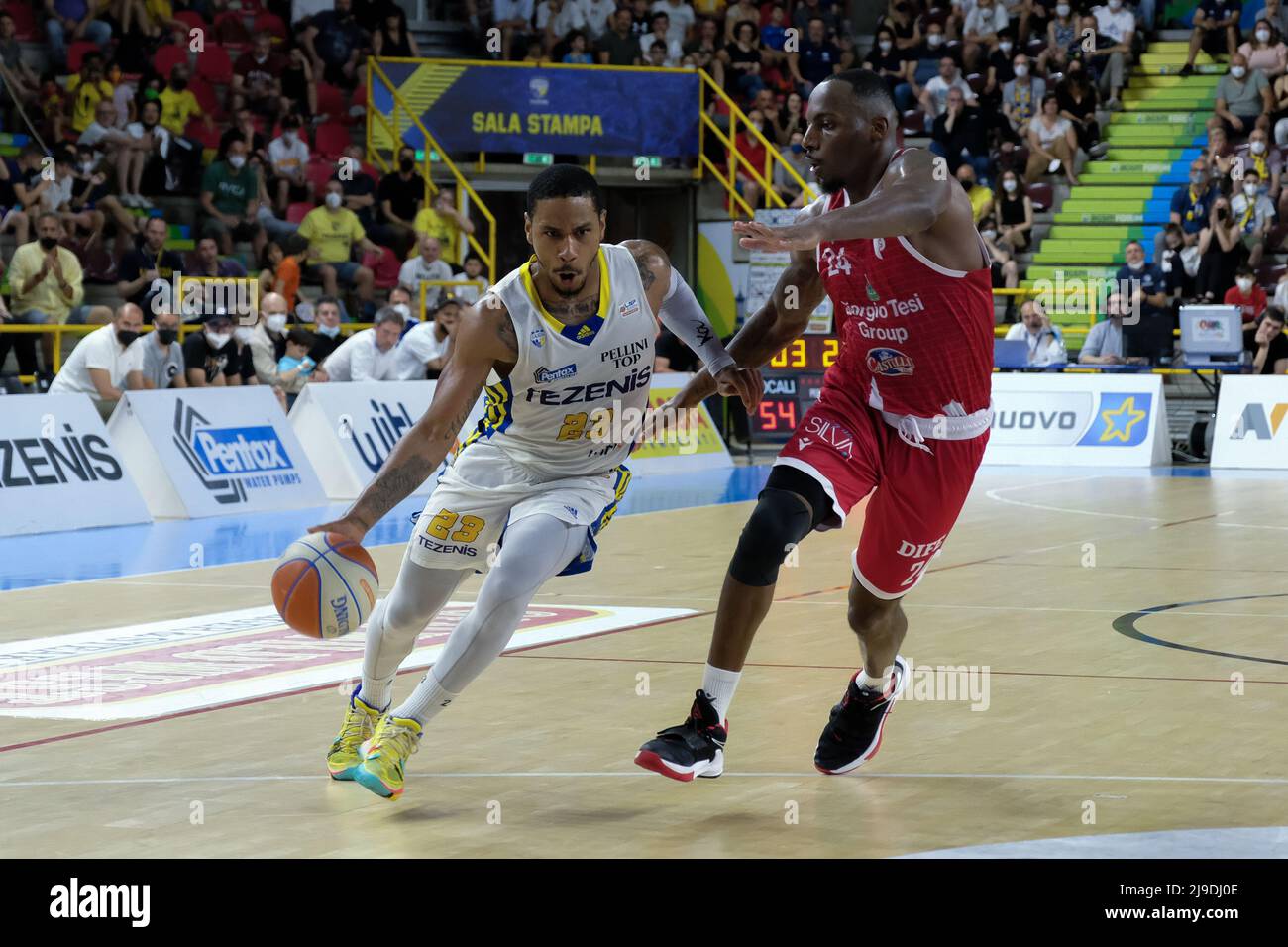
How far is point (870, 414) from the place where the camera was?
236 inches

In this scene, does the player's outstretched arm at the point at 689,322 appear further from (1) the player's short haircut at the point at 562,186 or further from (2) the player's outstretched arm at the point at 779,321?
(1) the player's short haircut at the point at 562,186

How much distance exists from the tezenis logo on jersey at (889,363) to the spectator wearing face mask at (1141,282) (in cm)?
1631

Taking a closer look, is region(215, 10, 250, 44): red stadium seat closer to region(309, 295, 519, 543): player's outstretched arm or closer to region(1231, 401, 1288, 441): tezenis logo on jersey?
region(1231, 401, 1288, 441): tezenis logo on jersey

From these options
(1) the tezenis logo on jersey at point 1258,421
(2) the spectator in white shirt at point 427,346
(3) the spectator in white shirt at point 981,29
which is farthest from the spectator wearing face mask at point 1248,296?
(2) the spectator in white shirt at point 427,346

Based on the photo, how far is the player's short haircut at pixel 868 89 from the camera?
19.0 feet

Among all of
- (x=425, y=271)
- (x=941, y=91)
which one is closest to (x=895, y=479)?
(x=425, y=271)

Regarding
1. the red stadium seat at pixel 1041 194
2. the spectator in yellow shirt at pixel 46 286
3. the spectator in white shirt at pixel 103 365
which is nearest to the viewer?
the spectator in white shirt at pixel 103 365

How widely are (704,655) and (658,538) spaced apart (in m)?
5.01

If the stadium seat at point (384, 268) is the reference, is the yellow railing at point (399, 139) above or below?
above

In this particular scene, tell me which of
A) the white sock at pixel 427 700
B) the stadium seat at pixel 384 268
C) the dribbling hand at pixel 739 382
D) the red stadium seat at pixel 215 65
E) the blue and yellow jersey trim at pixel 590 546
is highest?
the dribbling hand at pixel 739 382

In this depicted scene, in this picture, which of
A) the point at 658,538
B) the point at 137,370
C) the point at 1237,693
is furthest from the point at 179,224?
the point at 1237,693

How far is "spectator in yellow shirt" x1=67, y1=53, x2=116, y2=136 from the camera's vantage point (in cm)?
2080

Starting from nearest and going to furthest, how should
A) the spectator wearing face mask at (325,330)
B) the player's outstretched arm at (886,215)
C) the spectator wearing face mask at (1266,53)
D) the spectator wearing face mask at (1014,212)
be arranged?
the player's outstretched arm at (886,215)
the spectator wearing face mask at (325,330)
the spectator wearing face mask at (1266,53)
the spectator wearing face mask at (1014,212)

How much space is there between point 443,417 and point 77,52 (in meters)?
18.0
